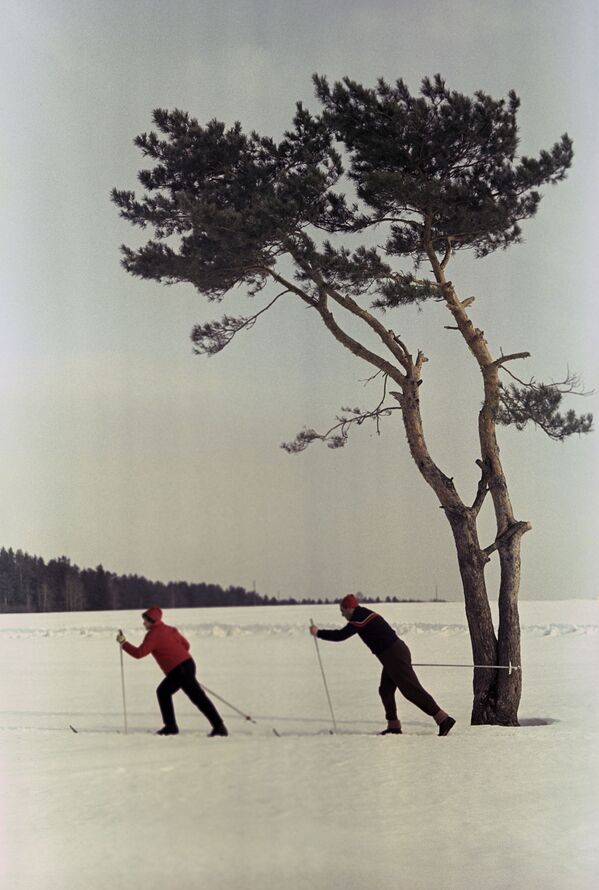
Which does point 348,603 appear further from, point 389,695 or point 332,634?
point 389,695

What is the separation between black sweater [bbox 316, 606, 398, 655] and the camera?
583 centimetres

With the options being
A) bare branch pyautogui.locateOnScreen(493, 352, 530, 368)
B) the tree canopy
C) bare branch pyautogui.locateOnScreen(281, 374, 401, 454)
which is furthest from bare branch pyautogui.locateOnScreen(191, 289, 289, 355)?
bare branch pyautogui.locateOnScreen(493, 352, 530, 368)

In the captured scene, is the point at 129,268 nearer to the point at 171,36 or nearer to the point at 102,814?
the point at 171,36

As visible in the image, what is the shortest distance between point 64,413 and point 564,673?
4.34 meters

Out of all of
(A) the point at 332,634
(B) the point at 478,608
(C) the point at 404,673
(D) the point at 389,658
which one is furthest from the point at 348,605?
(B) the point at 478,608

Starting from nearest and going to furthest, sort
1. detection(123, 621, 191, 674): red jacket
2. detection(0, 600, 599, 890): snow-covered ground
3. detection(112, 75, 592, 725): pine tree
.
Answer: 1. detection(0, 600, 599, 890): snow-covered ground
2. detection(123, 621, 191, 674): red jacket
3. detection(112, 75, 592, 725): pine tree

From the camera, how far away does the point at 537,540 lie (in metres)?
7.06

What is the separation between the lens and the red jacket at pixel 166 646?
18.0ft

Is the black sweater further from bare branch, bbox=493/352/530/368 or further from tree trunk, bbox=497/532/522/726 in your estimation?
bare branch, bbox=493/352/530/368

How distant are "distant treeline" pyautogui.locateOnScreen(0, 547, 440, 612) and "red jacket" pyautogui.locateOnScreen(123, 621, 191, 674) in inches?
45.1

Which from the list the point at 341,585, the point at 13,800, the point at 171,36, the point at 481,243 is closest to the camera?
the point at 13,800

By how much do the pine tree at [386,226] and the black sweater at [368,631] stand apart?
966mm

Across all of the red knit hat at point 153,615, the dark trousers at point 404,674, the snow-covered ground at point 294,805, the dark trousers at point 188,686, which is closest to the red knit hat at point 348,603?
the dark trousers at point 404,674

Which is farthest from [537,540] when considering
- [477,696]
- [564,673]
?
[564,673]
